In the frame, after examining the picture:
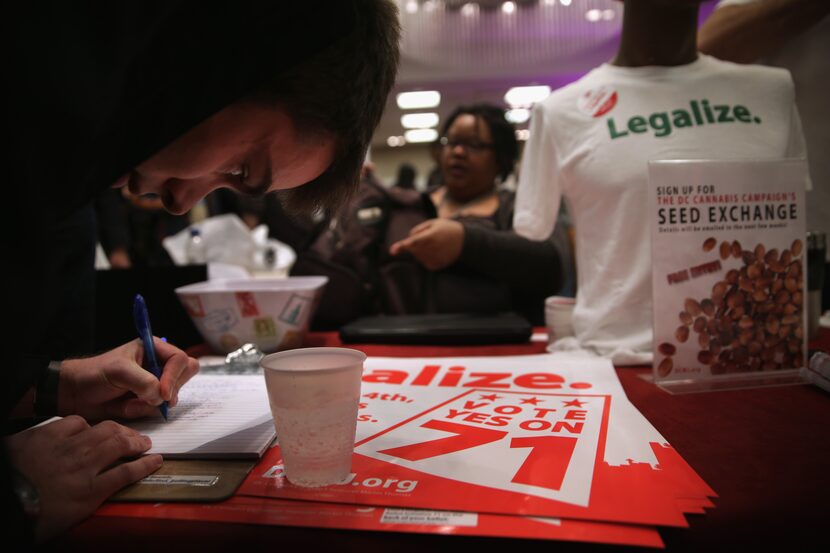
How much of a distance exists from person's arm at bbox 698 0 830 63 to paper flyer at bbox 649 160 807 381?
532 mm

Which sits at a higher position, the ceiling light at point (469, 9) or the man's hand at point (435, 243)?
the ceiling light at point (469, 9)

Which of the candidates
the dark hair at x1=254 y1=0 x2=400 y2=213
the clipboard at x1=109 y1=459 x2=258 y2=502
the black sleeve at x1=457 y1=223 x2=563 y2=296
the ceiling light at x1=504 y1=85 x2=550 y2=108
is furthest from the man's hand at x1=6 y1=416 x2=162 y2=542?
the ceiling light at x1=504 y1=85 x2=550 y2=108

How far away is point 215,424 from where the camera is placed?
0.65 m

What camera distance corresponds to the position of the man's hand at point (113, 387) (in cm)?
65

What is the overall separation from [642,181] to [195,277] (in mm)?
1025

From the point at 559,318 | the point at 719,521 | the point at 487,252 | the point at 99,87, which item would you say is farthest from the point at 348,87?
the point at 487,252

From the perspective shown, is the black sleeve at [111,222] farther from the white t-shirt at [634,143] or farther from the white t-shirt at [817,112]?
the white t-shirt at [817,112]

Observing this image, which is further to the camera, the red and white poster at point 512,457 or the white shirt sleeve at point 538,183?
the white shirt sleeve at point 538,183

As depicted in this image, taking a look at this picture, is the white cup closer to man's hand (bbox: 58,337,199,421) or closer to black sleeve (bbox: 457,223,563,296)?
black sleeve (bbox: 457,223,563,296)

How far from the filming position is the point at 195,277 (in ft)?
4.15

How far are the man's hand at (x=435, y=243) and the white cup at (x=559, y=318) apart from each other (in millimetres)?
400

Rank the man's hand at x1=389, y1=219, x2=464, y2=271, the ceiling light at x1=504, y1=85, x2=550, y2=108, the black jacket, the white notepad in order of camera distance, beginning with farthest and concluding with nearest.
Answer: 1. the ceiling light at x1=504, y1=85, x2=550, y2=108
2. the man's hand at x1=389, y1=219, x2=464, y2=271
3. the white notepad
4. the black jacket

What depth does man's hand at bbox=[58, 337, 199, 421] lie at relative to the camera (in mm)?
647

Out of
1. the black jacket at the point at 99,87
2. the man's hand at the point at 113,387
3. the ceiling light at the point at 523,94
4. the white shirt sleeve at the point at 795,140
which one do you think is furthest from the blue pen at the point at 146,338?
the ceiling light at the point at 523,94
